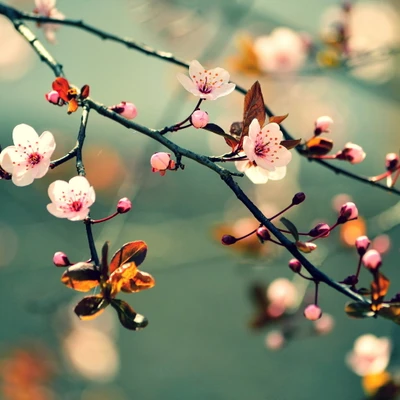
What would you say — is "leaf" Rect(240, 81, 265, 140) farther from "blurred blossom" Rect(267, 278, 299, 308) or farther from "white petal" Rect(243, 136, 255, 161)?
"blurred blossom" Rect(267, 278, 299, 308)

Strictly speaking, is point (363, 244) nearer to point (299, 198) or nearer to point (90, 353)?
point (299, 198)

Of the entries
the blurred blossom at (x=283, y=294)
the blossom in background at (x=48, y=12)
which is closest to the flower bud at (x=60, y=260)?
the blossom in background at (x=48, y=12)

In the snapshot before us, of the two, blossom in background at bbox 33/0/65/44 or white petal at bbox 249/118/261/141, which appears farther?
blossom in background at bbox 33/0/65/44

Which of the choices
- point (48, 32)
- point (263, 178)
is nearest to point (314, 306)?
point (263, 178)

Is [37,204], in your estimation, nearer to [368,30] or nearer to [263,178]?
[368,30]

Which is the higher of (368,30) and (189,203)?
(189,203)

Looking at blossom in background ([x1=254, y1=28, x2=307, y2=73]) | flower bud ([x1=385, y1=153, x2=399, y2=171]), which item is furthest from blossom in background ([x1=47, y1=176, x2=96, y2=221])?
blossom in background ([x1=254, y1=28, x2=307, y2=73])

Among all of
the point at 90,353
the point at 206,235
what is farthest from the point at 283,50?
the point at 90,353
